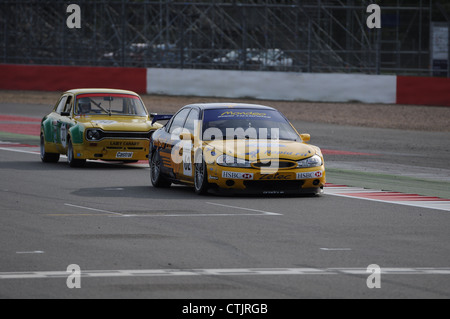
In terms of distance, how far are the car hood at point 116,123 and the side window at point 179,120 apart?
275 centimetres

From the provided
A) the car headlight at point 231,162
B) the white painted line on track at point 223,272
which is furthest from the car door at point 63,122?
the white painted line on track at point 223,272

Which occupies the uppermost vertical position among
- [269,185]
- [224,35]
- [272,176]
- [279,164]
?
[224,35]

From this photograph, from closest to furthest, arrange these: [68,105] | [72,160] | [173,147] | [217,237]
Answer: [217,237], [173,147], [72,160], [68,105]

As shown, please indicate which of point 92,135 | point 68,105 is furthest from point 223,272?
point 68,105

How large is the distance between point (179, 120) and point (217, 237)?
563 centimetres

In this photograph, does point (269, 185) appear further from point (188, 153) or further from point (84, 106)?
point (84, 106)

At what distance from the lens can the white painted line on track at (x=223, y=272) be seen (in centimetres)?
855

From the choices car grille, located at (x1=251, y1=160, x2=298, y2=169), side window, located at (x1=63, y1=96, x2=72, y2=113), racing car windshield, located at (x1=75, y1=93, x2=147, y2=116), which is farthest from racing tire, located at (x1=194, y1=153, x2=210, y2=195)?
side window, located at (x1=63, y1=96, x2=72, y2=113)

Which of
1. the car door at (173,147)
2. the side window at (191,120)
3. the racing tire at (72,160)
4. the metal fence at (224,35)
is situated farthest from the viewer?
the metal fence at (224,35)

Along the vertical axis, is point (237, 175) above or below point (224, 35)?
below

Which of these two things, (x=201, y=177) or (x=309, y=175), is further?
(x=201, y=177)

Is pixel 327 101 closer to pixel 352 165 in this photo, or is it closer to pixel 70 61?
pixel 70 61

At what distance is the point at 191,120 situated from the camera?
1576 cm

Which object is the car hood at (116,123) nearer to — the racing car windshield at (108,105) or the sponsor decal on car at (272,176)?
the racing car windshield at (108,105)
